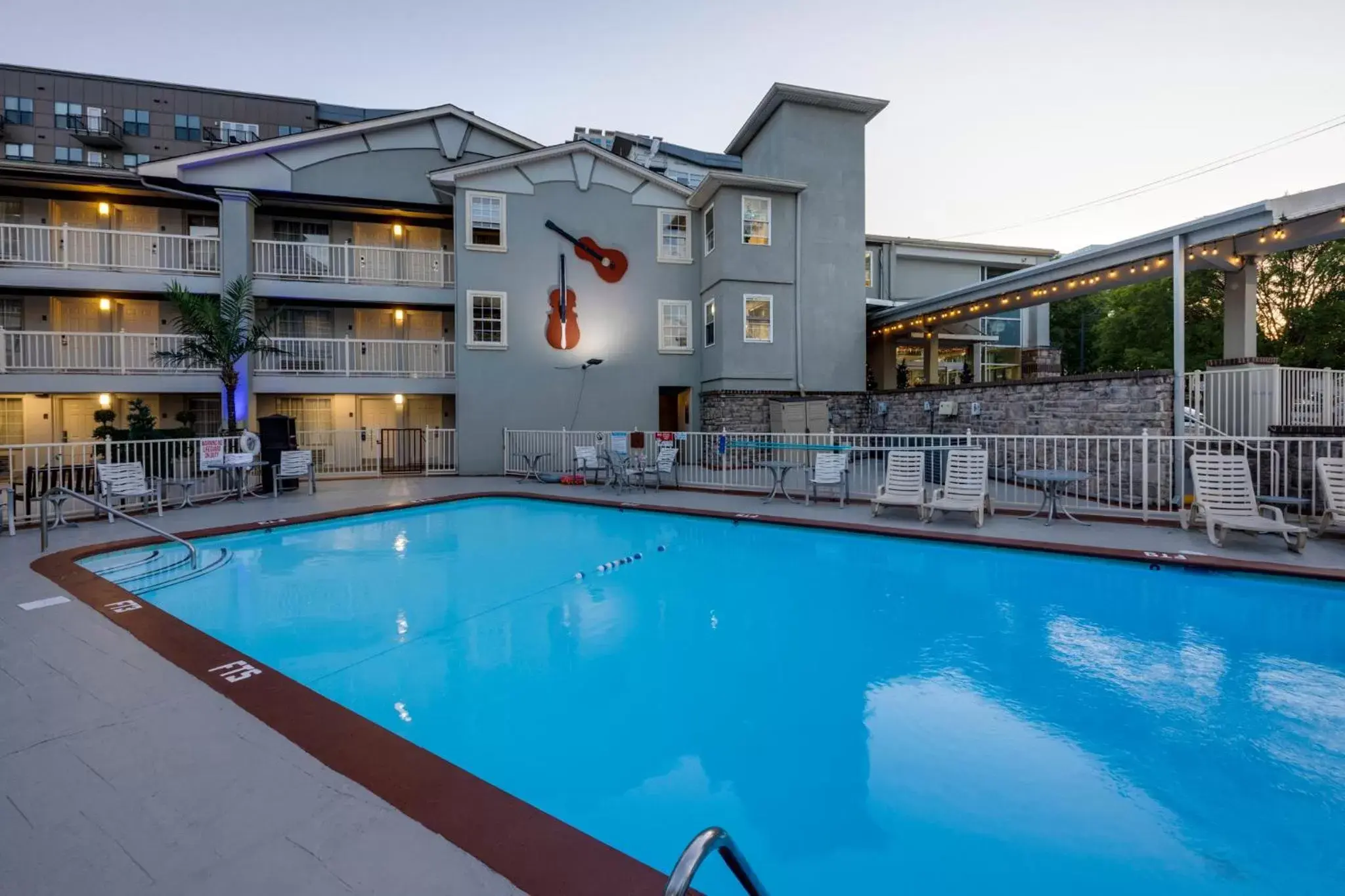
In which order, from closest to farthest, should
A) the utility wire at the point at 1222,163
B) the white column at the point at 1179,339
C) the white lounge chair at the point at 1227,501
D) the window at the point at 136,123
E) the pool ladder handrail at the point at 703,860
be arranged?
1. the pool ladder handrail at the point at 703,860
2. the white lounge chair at the point at 1227,501
3. the white column at the point at 1179,339
4. the utility wire at the point at 1222,163
5. the window at the point at 136,123

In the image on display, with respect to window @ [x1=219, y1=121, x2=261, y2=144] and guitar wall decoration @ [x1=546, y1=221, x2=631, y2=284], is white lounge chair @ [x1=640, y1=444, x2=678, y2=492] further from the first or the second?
window @ [x1=219, y1=121, x2=261, y2=144]

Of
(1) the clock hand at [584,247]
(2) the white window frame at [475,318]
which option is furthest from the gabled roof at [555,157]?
(2) the white window frame at [475,318]

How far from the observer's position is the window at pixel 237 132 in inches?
1291

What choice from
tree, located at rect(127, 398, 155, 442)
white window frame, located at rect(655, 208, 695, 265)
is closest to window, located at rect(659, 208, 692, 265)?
white window frame, located at rect(655, 208, 695, 265)

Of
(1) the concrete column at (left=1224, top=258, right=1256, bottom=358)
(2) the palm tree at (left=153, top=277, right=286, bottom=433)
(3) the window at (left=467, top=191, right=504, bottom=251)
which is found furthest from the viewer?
(3) the window at (left=467, top=191, right=504, bottom=251)

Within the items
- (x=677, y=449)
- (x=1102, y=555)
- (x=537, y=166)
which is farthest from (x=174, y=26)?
(x=1102, y=555)

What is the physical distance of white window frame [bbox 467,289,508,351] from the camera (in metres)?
17.6

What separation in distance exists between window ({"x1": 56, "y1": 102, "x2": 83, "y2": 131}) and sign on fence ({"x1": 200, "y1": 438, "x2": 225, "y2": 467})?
34299mm

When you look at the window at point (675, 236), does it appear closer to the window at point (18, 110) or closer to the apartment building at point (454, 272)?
the apartment building at point (454, 272)

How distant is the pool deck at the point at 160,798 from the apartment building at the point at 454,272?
45.7ft

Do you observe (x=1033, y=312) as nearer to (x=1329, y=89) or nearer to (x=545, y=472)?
(x=1329, y=89)

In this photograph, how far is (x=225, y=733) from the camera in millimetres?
3180

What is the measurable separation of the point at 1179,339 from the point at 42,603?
16.6 meters

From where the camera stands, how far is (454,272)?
1795 centimetres
